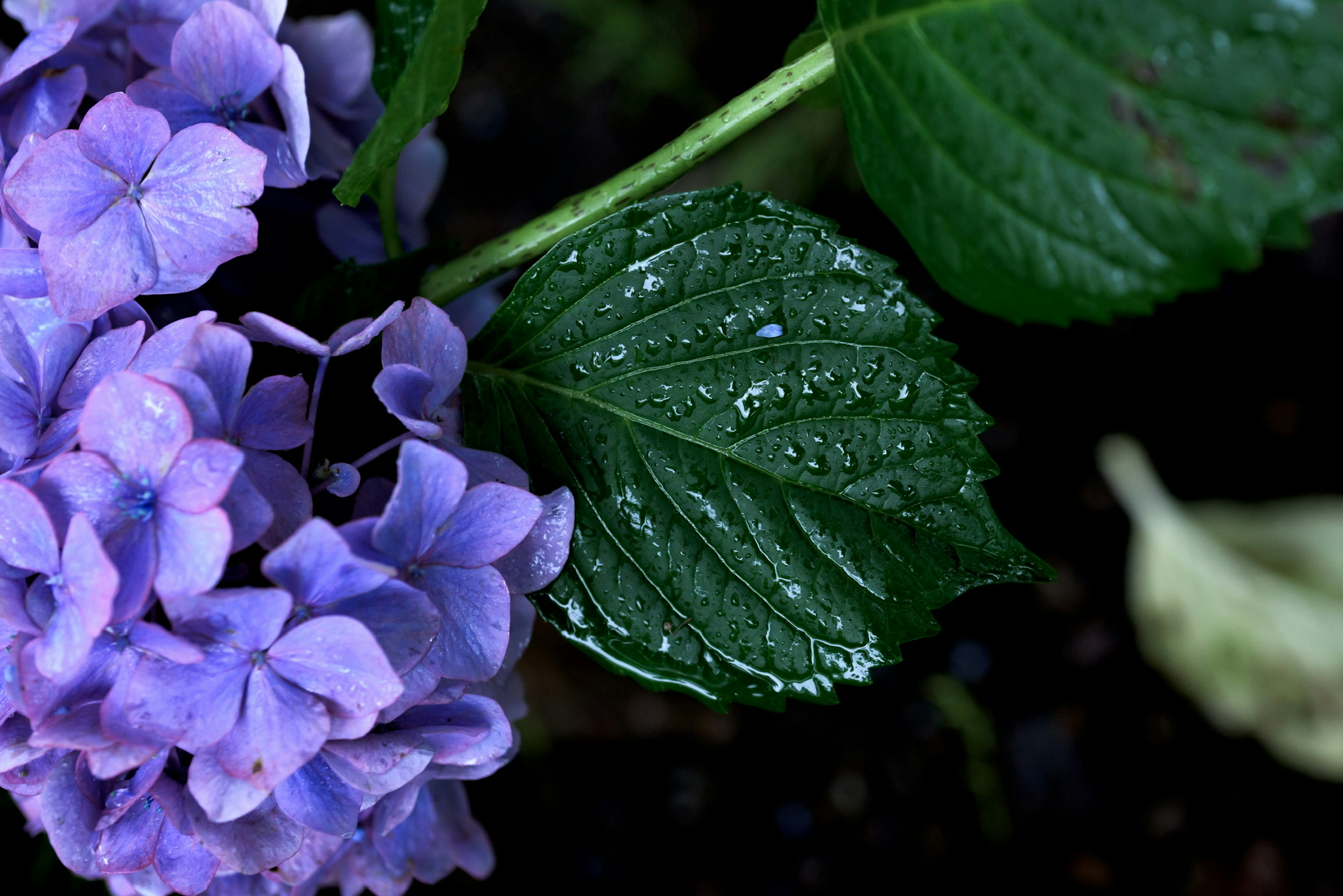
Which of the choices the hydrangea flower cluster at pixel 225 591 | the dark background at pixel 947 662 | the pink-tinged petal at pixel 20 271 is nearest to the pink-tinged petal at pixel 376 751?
the hydrangea flower cluster at pixel 225 591

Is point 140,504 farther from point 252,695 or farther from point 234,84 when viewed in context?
point 234,84

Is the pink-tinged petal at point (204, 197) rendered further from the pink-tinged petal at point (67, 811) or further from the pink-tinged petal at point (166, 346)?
the pink-tinged petal at point (67, 811)

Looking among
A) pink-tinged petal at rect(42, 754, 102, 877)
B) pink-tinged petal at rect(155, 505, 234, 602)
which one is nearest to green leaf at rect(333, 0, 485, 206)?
pink-tinged petal at rect(155, 505, 234, 602)

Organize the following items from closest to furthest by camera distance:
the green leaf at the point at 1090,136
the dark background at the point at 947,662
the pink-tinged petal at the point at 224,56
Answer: the green leaf at the point at 1090,136
the pink-tinged petal at the point at 224,56
the dark background at the point at 947,662

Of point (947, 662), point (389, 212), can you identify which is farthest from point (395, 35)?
point (947, 662)

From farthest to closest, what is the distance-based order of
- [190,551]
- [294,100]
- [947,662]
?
[947,662] < [294,100] < [190,551]

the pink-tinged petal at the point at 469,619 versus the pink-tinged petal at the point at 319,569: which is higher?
the pink-tinged petal at the point at 319,569
